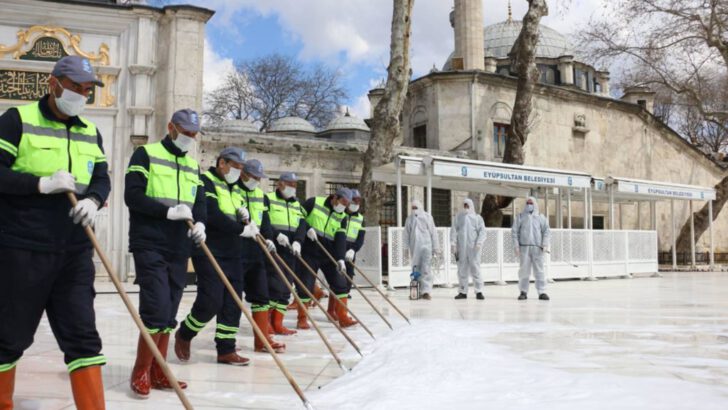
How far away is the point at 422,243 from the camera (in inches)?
477

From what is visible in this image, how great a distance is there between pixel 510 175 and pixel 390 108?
339cm

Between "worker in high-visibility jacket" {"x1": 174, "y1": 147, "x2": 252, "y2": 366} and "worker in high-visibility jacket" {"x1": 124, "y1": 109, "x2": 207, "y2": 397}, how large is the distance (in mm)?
517

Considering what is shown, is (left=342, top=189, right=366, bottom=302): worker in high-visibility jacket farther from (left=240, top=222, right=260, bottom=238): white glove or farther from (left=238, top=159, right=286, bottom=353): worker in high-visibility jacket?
(left=240, top=222, right=260, bottom=238): white glove

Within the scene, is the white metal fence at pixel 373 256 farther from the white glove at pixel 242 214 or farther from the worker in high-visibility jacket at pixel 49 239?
the worker in high-visibility jacket at pixel 49 239

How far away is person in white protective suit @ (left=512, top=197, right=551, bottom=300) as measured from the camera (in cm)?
1160

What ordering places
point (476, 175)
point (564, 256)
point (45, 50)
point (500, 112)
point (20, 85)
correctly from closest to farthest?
1. point (476, 175)
2. point (20, 85)
3. point (45, 50)
4. point (564, 256)
5. point (500, 112)

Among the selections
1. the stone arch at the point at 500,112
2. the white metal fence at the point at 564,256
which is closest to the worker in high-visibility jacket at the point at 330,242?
the white metal fence at the point at 564,256

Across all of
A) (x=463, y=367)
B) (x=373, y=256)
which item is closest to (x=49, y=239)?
(x=463, y=367)

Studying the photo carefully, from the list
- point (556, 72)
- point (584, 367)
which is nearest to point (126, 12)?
point (584, 367)

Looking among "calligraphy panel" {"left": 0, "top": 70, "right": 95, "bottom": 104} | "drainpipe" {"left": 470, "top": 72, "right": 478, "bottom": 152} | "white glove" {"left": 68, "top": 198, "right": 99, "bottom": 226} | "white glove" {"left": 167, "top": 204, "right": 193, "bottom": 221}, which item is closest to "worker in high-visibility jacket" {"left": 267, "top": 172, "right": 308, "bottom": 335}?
"white glove" {"left": 167, "top": 204, "right": 193, "bottom": 221}

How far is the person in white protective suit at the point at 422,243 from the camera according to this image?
1199 centimetres

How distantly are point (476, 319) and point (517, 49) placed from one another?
13740mm

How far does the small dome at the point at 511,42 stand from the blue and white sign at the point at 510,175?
20.1 m

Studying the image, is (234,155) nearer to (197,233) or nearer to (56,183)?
(197,233)
